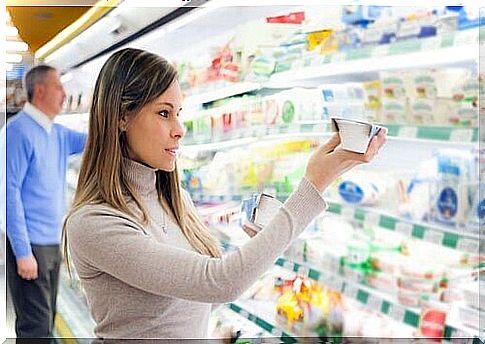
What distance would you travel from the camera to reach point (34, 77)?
262cm

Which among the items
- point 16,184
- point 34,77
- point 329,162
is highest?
point 34,77

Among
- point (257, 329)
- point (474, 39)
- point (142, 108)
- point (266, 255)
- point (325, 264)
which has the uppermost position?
point (474, 39)

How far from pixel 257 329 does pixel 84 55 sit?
41.2 inches

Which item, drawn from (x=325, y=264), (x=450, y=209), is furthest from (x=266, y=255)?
(x=325, y=264)

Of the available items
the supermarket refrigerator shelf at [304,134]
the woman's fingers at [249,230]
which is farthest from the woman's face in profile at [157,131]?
the supermarket refrigerator shelf at [304,134]

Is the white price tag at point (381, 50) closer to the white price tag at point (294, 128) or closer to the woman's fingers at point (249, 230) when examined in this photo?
the white price tag at point (294, 128)

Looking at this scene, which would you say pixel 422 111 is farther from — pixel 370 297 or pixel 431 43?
pixel 370 297

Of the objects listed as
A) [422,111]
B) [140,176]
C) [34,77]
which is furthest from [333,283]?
[34,77]

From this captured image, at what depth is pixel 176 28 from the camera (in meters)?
2.54

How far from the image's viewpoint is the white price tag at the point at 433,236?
2.02 meters

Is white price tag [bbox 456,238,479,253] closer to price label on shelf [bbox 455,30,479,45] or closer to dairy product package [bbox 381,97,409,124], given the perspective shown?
dairy product package [bbox 381,97,409,124]

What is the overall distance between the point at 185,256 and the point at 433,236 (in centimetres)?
73

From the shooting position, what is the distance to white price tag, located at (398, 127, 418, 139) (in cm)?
205

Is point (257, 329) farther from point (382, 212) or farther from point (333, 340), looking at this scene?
point (382, 212)
